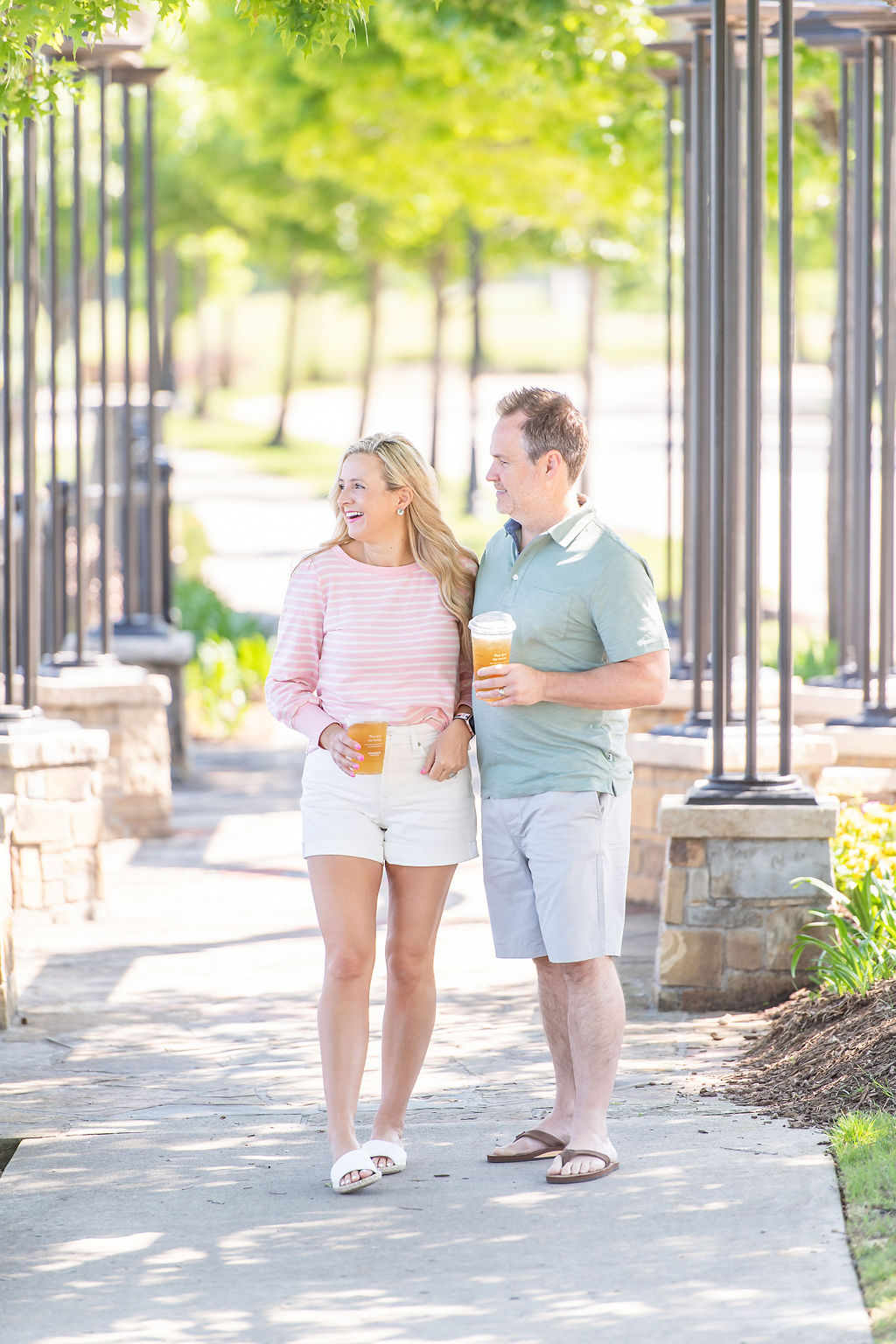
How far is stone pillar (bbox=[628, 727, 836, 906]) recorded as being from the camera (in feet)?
22.4

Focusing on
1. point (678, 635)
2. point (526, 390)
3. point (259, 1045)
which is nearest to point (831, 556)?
point (678, 635)

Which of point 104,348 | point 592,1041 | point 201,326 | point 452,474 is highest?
point 201,326

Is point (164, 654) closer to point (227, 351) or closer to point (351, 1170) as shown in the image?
point (351, 1170)

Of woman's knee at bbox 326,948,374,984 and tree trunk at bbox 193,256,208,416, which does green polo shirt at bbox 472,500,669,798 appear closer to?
woman's knee at bbox 326,948,374,984

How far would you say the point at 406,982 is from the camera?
4215 mm

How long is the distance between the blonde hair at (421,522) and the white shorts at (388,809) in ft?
1.08

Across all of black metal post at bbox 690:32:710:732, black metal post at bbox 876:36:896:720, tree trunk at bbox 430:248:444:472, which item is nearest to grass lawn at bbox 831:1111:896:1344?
black metal post at bbox 690:32:710:732

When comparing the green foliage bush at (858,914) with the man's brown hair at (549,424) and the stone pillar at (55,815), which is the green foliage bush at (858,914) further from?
the stone pillar at (55,815)

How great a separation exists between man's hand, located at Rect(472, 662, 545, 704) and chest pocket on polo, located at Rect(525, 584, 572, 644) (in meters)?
0.16

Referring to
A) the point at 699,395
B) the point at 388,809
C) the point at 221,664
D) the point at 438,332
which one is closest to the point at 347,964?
the point at 388,809

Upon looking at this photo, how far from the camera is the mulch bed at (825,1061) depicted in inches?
181

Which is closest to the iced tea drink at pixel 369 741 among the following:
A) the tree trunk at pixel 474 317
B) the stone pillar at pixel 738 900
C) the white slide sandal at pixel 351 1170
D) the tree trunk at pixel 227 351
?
the white slide sandal at pixel 351 1170

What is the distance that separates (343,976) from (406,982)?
0.19m

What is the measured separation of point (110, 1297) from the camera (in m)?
3.54
